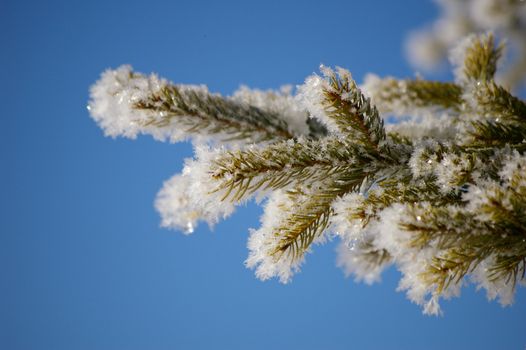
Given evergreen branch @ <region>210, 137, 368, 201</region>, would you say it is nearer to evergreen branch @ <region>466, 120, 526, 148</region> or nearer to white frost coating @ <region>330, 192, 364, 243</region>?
white frost coating @ <region>330, 192, 364, 243</region>

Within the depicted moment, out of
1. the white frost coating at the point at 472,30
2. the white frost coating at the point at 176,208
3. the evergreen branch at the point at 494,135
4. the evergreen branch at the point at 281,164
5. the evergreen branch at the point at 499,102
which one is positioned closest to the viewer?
the evergreen branch at the point at 281,164

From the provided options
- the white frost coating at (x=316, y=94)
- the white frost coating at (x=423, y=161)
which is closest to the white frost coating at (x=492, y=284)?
the white frost coating at (x=423, y=161)

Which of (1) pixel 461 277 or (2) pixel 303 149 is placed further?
(2) pixel 303 149

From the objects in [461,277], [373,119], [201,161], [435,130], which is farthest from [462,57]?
[201,161]

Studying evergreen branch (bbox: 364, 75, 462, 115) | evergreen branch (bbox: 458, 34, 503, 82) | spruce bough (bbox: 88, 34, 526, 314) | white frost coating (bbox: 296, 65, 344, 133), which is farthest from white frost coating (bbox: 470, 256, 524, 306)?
evergreen branch (bbox: 364, 75, 462, 115)

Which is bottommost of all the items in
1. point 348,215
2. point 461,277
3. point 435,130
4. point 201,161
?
point 461,277

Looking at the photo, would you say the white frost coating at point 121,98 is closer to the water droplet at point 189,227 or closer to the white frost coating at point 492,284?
the water droplet at point 189,227

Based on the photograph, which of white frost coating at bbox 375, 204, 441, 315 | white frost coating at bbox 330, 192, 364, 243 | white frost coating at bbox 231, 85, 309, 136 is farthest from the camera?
white frost coating at bbox 231, 85, 309, 136

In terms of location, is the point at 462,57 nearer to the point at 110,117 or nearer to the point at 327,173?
the point at 327,173
